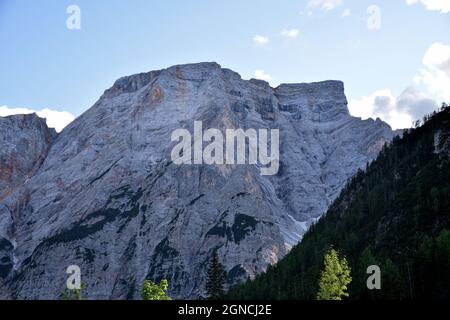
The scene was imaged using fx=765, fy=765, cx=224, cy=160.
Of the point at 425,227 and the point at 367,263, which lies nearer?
the point at 367,263

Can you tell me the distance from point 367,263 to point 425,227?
1546 inches

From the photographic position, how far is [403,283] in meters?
133

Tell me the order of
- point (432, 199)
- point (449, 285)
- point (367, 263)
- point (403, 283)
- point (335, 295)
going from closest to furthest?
point (335, 295) → point (449, 285) → point (403, 283) → point (367, 263) → point (432, 199)

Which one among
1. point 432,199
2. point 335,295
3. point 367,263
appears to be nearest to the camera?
point 335,295
